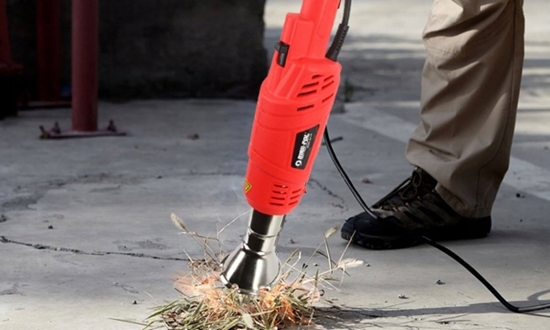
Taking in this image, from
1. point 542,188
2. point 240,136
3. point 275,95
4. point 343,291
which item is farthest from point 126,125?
point 275,95

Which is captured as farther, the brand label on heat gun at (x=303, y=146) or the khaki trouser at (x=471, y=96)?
the khaki trouser at (x=471, y=96)

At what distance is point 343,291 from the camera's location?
5.77 ft

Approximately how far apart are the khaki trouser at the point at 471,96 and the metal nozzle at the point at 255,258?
0.74m

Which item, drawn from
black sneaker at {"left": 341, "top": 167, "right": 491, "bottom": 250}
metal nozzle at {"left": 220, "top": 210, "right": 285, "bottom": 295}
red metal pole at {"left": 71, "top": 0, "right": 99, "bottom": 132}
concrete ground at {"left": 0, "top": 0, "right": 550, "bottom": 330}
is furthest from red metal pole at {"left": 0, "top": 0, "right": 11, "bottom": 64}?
metal nozzle at {"left": 220, "top": 210, "right": 285, "bottom": 295}

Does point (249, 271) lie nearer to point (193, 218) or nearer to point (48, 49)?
point (193, 218)

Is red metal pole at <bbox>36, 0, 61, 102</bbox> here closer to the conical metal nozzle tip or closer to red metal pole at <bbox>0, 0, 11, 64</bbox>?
red metal pole at <bbox>0, 0, 11, 64</bbox>

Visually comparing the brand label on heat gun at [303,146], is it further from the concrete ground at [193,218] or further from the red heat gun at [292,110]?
the concrete ground at [193,218]

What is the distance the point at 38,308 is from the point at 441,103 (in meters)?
1.00

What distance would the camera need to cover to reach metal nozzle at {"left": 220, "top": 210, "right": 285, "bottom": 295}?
1.46 meters

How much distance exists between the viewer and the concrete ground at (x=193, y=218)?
66.0 inches

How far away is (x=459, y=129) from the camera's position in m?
2.12

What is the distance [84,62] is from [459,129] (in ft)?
5.54

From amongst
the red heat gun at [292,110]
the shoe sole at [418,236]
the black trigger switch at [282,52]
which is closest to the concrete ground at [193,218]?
the shoe sole at [418,236]

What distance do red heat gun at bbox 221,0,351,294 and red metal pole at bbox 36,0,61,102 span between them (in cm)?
268
